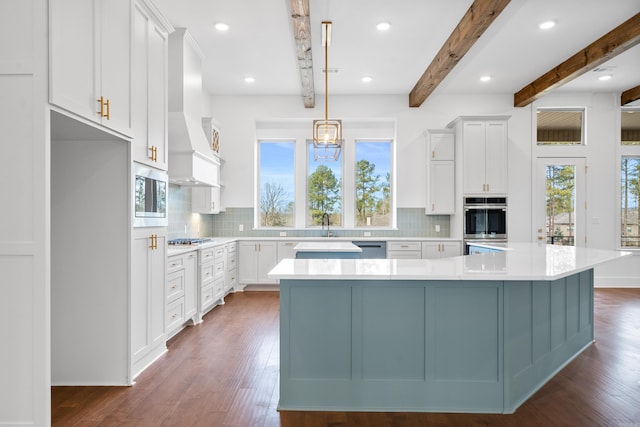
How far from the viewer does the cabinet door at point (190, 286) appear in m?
4.25

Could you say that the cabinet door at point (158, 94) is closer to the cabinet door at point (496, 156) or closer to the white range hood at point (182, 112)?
the white range hood at point (182, 112)

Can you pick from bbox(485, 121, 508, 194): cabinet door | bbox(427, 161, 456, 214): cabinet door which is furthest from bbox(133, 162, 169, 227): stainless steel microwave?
bbox(485, 121, 508, 194): cabinet door

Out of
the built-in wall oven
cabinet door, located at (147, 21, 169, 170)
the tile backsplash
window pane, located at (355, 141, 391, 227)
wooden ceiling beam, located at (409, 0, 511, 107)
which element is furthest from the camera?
window pane, located at (355, 141, 391, 227)

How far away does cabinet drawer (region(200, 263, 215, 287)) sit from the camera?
4.69m

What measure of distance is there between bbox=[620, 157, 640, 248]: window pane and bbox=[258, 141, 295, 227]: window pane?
5.63 meters

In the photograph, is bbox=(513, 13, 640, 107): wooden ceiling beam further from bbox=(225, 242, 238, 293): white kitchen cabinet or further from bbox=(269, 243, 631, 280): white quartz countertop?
bbox=(225, 242, 238, 293): white kitchen cabinet

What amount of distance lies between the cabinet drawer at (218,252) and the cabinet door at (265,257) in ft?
2.82

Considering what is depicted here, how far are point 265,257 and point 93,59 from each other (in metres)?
4.23

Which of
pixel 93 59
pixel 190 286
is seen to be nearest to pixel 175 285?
pixel 190 286

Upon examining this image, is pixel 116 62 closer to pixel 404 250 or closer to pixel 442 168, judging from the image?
pixel 404 250

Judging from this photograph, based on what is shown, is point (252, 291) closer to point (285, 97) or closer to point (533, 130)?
point (285, 97)

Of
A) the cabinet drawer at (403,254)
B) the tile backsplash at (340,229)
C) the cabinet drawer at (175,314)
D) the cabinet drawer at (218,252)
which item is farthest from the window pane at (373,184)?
the cabinet drawer at (175,314)

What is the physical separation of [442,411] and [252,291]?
4.44 m

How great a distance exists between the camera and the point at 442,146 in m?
6.41
